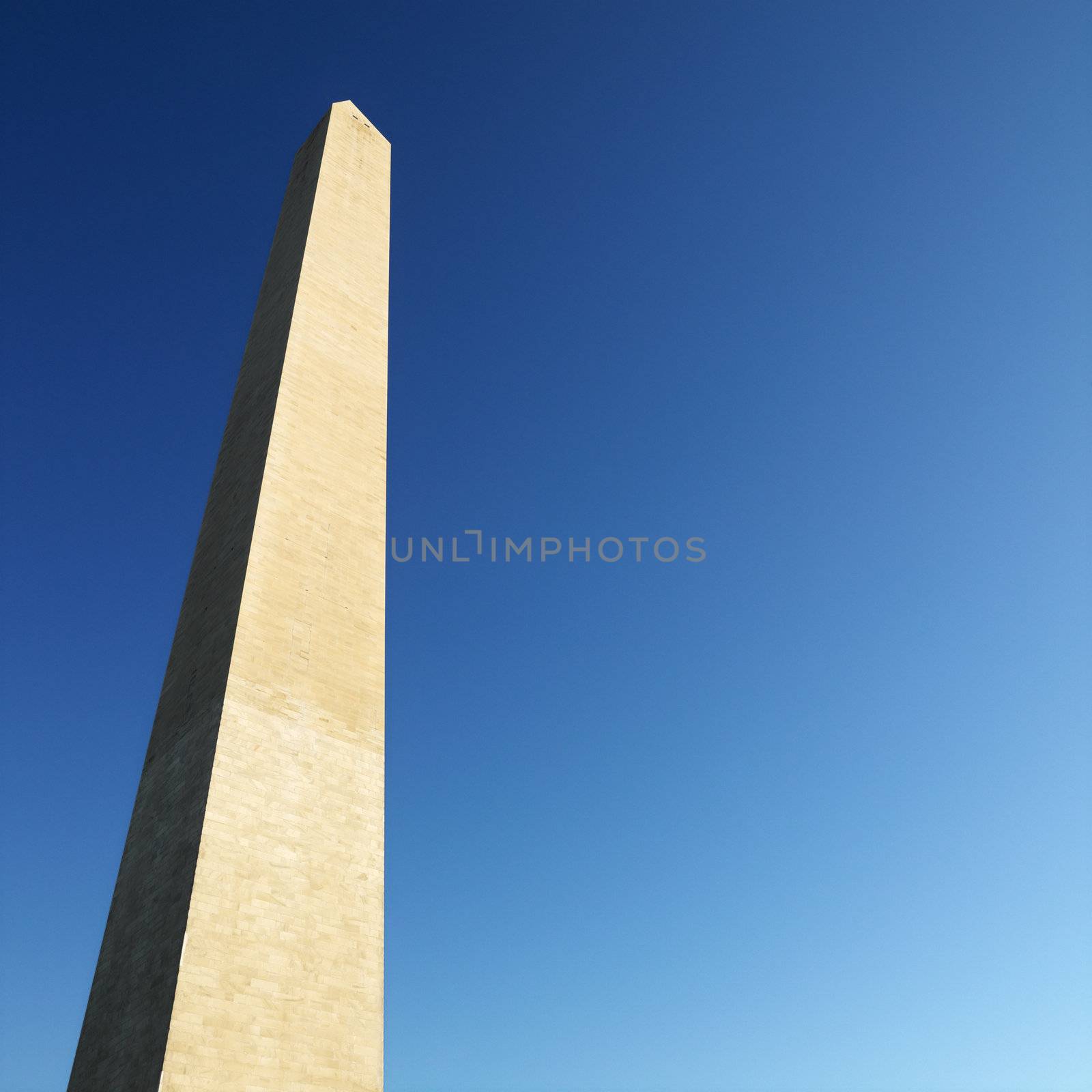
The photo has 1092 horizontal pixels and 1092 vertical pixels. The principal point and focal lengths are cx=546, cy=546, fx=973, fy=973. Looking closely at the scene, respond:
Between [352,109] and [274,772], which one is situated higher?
[352,109]

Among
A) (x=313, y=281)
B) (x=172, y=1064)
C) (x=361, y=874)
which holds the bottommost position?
(x=172, y=1064)

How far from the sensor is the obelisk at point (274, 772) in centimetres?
1152

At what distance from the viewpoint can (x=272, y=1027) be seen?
11.7 metres

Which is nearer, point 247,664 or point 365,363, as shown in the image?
point 247,664

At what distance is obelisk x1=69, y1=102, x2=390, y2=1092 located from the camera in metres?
11.5

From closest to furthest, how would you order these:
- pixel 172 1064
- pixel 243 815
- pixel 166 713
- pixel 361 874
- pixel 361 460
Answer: pixel 172 1064
pixel 243 815
pixel 361 874
pixel 166 713
pixel 361 460

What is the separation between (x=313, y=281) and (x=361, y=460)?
12.7 feet

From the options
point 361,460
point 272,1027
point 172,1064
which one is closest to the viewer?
point 172,1064

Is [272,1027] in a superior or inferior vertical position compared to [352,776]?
inferior

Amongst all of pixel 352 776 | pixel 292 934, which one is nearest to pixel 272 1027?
pixel 292 934

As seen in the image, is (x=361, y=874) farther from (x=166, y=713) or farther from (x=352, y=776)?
(x=166, y=713)

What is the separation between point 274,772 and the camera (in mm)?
13133

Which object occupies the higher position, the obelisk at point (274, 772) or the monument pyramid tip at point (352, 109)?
the monument pyramid tip at point (352, 109)

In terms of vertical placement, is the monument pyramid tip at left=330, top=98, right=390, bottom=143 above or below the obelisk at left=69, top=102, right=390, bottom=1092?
above
